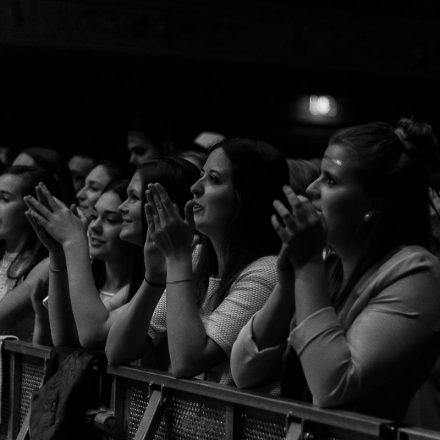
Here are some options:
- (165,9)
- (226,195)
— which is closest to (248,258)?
(226,195)

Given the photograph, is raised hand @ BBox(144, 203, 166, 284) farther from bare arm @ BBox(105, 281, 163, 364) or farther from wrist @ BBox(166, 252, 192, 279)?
wrist @ BBox(166, 252, 192, 279)

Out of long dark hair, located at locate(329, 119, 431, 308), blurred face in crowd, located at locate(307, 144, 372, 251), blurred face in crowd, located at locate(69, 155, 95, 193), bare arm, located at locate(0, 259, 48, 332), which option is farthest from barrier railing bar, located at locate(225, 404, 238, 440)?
blurred face in crowd, located at locate(69, 155, 95, 193)

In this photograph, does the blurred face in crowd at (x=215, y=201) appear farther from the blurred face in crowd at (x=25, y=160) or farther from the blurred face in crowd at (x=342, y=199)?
the blurred face in crowd at (x=25, y=160)

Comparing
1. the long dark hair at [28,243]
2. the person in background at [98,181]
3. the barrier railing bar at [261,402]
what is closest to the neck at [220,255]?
the barrier railing bar at [261,402]

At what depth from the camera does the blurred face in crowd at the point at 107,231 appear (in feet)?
13.0

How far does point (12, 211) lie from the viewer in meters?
4.48

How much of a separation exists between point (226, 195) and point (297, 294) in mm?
806

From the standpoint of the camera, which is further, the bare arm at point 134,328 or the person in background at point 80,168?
the person in background at point 80,168

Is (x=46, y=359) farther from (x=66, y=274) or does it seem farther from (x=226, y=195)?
(x=226, y=195)

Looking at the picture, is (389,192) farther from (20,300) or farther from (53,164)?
(53,164)

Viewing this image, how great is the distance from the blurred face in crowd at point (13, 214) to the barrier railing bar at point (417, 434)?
2764 millimetres

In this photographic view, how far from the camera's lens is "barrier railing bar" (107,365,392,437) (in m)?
2.10

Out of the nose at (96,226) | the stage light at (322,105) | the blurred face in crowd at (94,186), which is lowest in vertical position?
the nose at (96,226)

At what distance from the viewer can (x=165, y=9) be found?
7.78m
